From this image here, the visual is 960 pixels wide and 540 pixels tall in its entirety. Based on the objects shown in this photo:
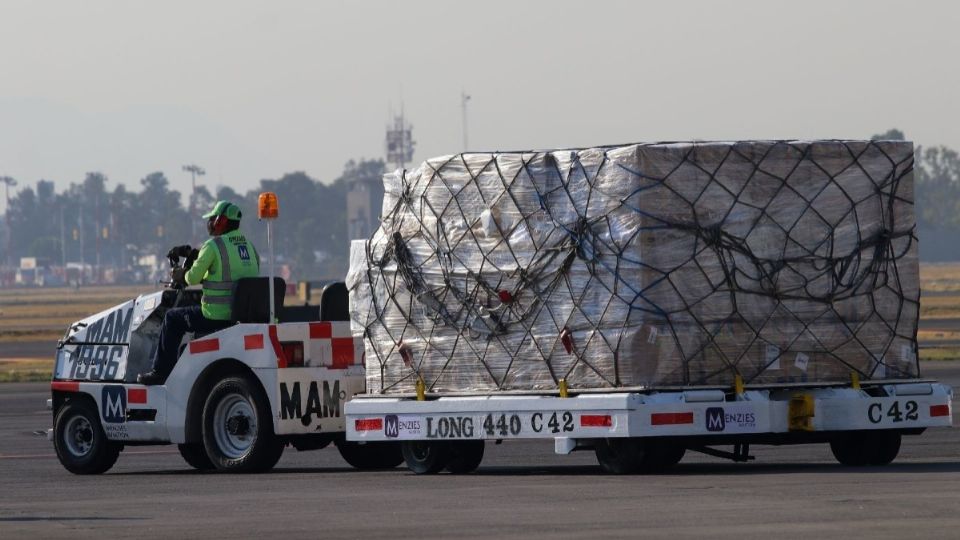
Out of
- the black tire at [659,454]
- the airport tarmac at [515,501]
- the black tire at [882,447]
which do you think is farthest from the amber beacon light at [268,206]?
the black tire at [882,447]

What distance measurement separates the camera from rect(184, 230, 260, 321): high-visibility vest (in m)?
17.3

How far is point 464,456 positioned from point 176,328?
9.45 feet

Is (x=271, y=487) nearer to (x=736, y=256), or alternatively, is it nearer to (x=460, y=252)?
(x=460, y=252)

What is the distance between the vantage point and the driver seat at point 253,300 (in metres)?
17.4

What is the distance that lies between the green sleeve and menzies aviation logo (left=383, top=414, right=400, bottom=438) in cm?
229

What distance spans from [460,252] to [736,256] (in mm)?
2255

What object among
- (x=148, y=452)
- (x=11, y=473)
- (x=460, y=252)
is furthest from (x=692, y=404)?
(x=148, y=452)

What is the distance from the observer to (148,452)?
21906 mm

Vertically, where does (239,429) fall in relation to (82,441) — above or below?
above

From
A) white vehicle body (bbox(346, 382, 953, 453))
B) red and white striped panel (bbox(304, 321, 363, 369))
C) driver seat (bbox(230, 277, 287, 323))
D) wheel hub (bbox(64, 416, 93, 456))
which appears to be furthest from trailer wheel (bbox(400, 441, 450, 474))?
wheel hub (bbox(64, 416, 93, 456))

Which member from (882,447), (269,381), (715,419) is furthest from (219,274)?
(882,447)

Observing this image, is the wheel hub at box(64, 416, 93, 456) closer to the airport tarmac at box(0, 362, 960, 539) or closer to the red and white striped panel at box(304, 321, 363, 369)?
the airport tarmac at box(0, 362, 960, 539)

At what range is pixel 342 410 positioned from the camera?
17.0 m

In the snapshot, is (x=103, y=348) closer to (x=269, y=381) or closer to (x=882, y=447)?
(x=269, y=381)
